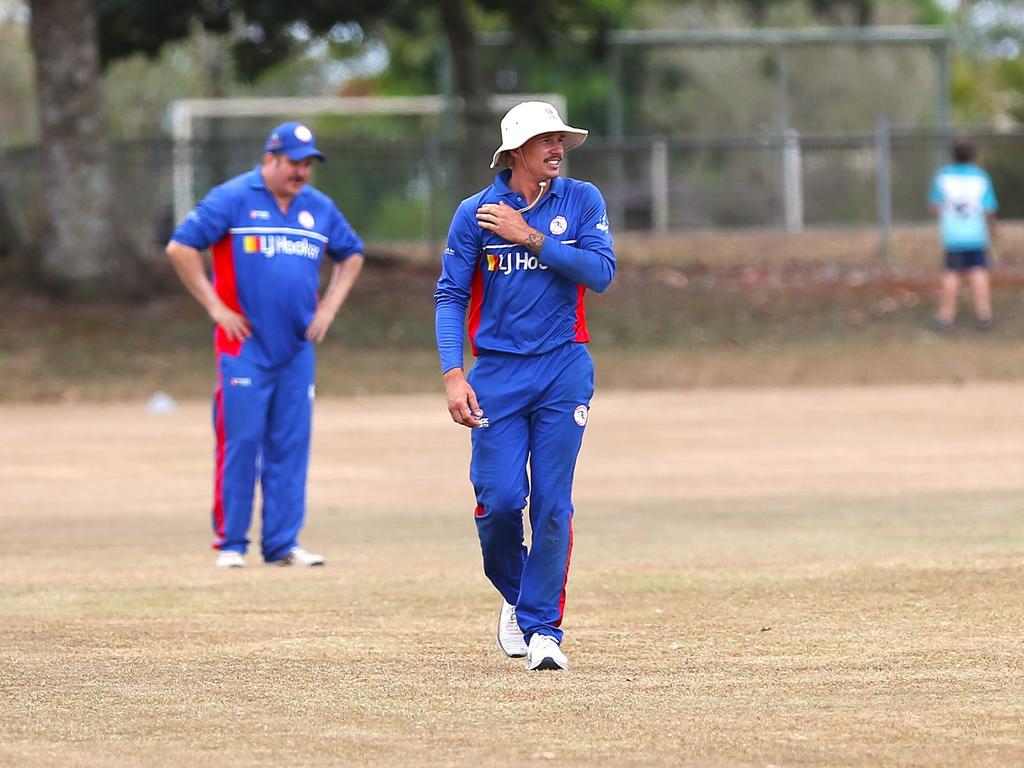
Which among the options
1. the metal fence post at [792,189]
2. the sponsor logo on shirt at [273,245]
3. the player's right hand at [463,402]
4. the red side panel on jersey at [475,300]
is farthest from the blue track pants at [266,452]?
the metal fence post at [792,189]

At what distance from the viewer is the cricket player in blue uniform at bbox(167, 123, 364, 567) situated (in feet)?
34.8

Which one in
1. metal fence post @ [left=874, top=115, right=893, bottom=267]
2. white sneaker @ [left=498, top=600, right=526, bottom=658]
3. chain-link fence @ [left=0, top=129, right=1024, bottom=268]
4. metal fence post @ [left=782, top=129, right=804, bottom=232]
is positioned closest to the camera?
white sneaker @ [left=498, top=600, right=526, bottom=658]

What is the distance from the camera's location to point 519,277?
7.42 meters

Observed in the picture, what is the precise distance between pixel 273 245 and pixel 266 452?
1106 millimetres

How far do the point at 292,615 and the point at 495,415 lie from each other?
1.74m

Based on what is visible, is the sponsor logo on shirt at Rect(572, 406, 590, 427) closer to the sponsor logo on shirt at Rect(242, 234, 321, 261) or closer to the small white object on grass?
the sponsor logo on shirt at Rect(242, 234, 321, 261)

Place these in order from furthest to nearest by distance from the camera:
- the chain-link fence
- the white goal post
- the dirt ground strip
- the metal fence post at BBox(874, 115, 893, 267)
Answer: the white goal post → the chain-link fence → the metal fence post at BBox(874, 115, 893, 267) → the dirt ground strip

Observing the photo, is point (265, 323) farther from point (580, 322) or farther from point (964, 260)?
point (964, 260)

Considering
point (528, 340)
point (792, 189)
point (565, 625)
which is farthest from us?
point (792, 189)

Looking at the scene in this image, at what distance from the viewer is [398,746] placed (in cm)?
586

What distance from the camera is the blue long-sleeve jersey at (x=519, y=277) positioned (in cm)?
740

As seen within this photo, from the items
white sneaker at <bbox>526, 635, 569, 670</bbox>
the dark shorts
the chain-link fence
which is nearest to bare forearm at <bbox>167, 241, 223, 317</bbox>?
white sneaker at <bbox>526, 635, 569, 670</bbox>

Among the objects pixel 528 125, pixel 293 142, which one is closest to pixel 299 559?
pixel 293 142

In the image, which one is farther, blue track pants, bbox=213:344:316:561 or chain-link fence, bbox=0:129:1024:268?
chain-link fence, bbox=0:129:1024:268
